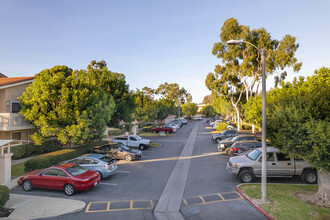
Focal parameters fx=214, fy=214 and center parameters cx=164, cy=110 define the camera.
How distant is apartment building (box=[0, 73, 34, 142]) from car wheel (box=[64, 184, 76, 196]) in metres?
8.52

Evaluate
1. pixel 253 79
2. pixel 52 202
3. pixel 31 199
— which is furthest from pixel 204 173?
pixel 253 79

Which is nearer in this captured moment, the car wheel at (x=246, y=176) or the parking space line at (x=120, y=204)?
the parking space line at (x=120, y=204)

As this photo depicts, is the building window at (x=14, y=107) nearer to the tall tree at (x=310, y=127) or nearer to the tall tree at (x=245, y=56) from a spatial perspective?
the tall tree at (x=310, y=127)

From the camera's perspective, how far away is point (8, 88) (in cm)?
1945

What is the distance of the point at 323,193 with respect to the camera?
9.53 metres

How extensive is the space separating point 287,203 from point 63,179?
1084 centimetres

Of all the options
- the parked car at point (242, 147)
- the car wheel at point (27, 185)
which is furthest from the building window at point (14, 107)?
the parked car at point (242, 147)

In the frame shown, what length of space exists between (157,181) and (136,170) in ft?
10.4

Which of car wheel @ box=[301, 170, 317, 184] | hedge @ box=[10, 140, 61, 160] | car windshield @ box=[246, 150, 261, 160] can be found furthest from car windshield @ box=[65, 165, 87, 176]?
car wheel @ box=[301, 170, 317, 184]

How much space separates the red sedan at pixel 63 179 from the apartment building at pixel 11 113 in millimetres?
6692

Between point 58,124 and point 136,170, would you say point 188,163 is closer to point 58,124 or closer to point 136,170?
point 136,170

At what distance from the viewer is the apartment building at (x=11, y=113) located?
1769 cm

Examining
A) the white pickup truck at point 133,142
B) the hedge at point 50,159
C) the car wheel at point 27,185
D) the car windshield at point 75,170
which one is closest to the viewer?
the car windshield at point 75,170

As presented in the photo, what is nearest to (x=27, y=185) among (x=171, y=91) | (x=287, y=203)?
(x=287, y=203)
